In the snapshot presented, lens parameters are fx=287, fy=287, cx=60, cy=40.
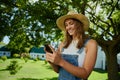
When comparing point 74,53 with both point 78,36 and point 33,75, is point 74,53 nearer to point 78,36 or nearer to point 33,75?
point 78,36

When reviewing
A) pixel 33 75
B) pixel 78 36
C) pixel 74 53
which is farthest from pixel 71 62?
pixel 33 75

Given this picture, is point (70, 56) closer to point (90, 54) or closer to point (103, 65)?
point (90, 54)

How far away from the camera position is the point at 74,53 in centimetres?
347

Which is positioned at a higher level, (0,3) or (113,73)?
(0,3)

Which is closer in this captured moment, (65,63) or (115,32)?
(65,63)

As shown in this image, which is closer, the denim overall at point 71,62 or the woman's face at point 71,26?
the denim overall at point 71,62

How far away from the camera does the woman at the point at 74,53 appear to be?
3.18 m

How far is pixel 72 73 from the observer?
3.19 metres

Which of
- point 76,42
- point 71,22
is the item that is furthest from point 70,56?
point 71,22

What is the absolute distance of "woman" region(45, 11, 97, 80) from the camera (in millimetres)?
3180

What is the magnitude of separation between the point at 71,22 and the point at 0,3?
13741mm

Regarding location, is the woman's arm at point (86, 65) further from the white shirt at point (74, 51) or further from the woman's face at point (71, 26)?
the woman's face at point (71, 26)

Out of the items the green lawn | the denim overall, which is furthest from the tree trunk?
the denim overall

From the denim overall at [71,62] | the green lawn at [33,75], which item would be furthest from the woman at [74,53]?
the green lawn at [33,75]
